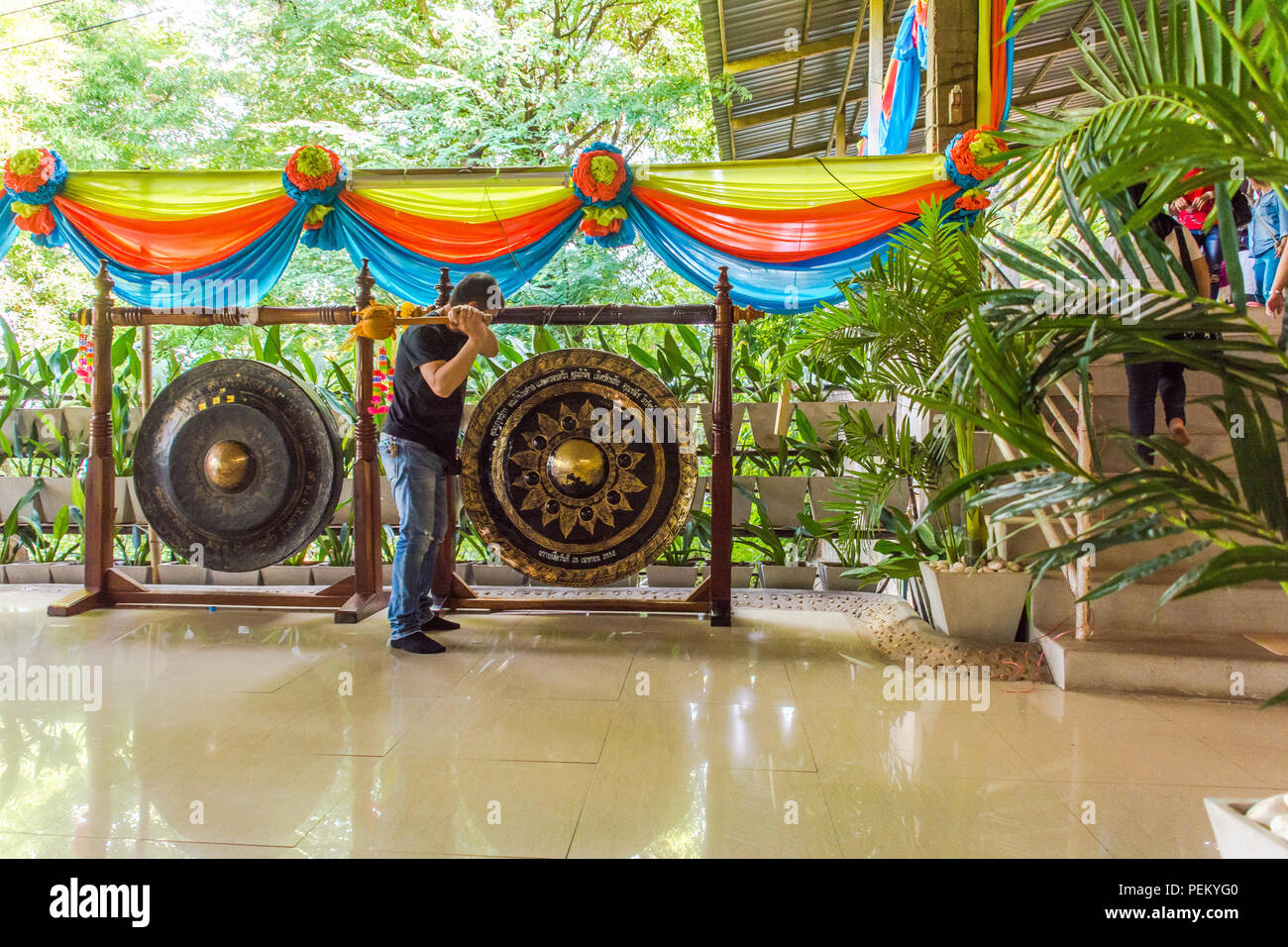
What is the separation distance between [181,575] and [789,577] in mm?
3396

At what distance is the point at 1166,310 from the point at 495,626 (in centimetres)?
272

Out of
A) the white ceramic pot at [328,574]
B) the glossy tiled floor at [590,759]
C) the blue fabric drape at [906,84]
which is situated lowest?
the glossy tiled floor at [590,759]

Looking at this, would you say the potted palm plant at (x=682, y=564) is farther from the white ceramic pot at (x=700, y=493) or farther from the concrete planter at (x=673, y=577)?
the white ceramic pot at (x=700, y=493)

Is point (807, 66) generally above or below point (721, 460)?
above

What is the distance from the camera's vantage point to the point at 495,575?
4414mm

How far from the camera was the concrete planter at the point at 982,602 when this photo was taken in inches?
113

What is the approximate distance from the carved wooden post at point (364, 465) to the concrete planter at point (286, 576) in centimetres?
110

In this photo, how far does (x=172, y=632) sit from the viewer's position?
324cm

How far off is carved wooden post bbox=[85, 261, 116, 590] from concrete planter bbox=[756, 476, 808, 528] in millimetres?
3115

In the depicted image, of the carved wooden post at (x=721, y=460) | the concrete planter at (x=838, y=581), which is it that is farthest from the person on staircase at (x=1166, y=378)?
the concrete planter at (x=838, y=581)

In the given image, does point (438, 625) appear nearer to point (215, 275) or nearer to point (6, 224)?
point (215, 275)

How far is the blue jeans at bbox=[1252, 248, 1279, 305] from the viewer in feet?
11.8

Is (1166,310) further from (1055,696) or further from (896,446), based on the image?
(896,446)

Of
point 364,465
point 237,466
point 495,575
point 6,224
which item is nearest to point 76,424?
point 6,224
